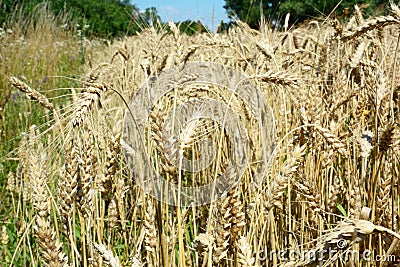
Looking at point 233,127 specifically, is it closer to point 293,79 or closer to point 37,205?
point 293,79

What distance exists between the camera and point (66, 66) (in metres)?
5.42

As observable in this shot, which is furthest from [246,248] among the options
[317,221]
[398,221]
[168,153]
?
[398,221]

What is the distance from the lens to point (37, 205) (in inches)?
30.0

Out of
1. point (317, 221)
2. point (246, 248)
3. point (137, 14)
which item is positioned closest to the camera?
point (246, 248)

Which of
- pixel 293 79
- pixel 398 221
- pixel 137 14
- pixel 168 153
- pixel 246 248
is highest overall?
pixel 137 14

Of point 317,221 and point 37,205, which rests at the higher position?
point 37,205

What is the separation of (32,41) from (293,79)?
4792mm

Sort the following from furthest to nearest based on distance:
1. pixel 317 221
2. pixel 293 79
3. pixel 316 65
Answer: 1. pixel 316 65
2. pixel 317 221
3. pixel 293 79

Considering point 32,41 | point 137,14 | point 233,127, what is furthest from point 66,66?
point 233,127

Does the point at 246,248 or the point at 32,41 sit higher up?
the point at 32,41

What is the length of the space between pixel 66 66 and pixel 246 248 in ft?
17.1

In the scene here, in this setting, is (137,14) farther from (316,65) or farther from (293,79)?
(293,79)

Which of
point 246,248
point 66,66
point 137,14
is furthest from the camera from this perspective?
point 66,66

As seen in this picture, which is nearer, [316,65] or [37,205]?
[37,205]
